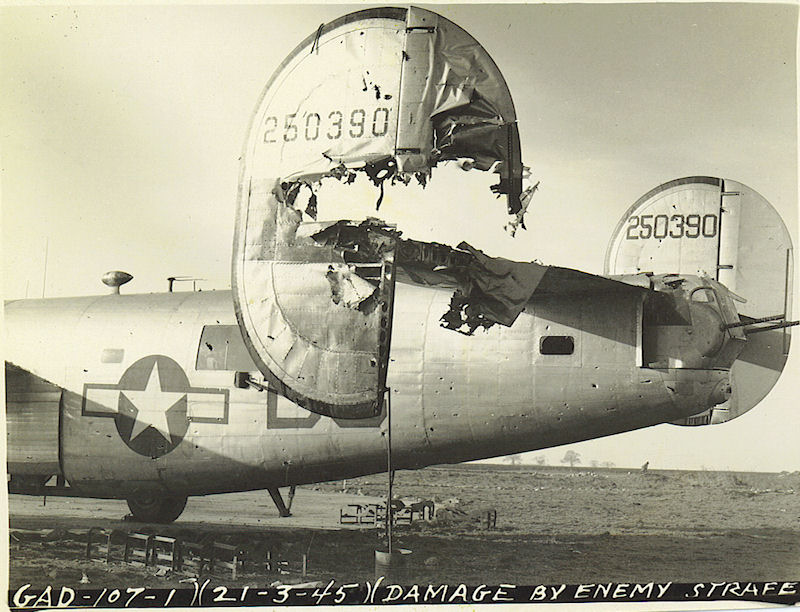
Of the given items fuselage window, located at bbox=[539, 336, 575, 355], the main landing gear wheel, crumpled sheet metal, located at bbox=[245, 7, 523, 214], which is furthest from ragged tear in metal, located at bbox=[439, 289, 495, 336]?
the main landing gear wheel

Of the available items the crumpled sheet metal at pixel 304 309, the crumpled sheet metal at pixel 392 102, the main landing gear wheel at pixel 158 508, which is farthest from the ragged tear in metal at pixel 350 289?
the main landing gear wheel at pixel 158 508

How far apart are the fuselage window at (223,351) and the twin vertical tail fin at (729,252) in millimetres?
4797

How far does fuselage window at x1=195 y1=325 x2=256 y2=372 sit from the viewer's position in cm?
909

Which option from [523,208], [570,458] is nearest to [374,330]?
[523,208]

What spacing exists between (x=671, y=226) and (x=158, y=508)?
7.37 m

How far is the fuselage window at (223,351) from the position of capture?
9.09 meters

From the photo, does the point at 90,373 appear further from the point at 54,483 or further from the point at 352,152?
the point at 352,152

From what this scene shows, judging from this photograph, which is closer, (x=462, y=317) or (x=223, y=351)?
(x=462, y=317)

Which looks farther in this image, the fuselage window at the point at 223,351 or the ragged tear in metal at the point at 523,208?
the fuselage window at the point at 223,351

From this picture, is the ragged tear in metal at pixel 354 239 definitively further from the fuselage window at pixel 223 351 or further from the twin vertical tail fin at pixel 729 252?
the twin vertical tail fin at pixel 729 252

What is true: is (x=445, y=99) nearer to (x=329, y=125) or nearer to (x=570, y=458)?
(x=329, y=125)

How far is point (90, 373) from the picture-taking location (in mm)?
9570

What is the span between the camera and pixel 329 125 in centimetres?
717

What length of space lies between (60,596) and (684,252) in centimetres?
853
